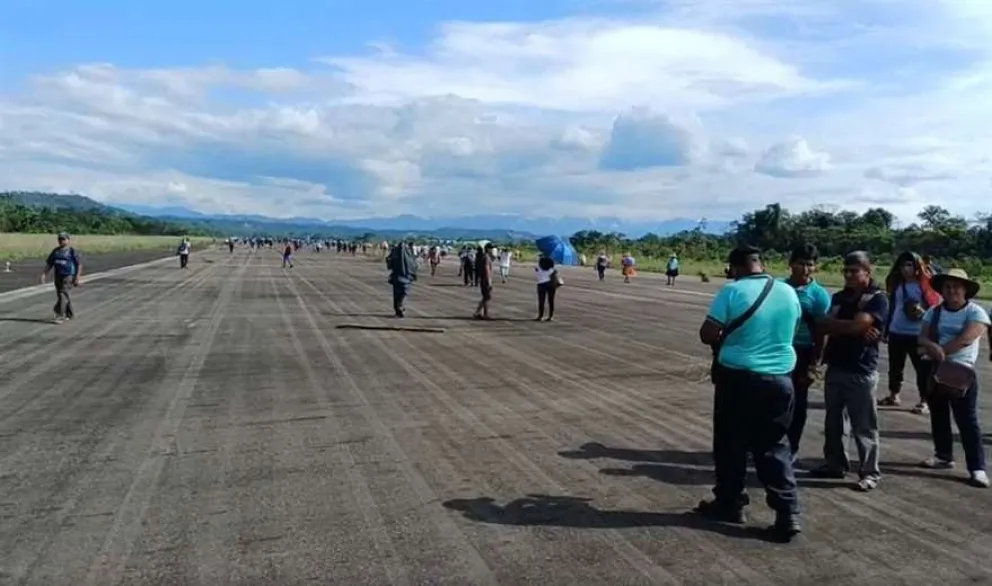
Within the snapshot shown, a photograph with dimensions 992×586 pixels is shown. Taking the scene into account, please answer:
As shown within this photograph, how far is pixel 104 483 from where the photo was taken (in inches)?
274

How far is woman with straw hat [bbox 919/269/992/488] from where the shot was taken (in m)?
7.33

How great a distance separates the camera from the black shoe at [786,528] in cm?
577

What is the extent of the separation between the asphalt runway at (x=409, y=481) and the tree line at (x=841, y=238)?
4922 centimetres

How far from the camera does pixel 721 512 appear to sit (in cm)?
618

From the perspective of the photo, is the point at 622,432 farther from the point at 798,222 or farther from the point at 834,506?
the point at 798,222

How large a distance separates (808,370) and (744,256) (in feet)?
4.93

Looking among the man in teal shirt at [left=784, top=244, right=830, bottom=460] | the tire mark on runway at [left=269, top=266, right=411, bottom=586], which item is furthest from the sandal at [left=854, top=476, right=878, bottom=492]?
the tire mark on runway at [left=269, top=266, right=411, bottom=586]

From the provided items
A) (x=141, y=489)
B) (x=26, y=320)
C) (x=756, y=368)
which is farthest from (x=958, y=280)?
(x=26, y=320)

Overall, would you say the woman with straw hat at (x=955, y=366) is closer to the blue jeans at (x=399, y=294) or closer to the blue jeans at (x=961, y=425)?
the blue jeans at (x=961, y=425)

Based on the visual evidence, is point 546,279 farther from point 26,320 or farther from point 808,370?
point 808,370

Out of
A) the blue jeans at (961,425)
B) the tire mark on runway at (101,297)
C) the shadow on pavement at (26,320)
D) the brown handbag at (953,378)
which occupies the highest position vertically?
the brown handbag at (953,378)

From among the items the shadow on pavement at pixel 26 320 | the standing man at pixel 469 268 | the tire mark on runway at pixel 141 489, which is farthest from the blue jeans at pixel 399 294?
the standing man at pixel 469 268

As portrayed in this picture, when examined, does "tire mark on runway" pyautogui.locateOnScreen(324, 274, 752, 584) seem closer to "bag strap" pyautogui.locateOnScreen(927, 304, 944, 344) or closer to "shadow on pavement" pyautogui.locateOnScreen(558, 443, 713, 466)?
"shadow on pavement" pyautogui.locateOnScreen(558, 443, 713, 466)

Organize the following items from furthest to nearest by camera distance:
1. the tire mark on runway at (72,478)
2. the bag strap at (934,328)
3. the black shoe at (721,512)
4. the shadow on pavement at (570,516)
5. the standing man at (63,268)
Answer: the standing man at (63,268), the bag strap at (934,328), the black shoe at (721,512), the shadow on pavement at (570,516), the tire mark on runway at (72,478)
